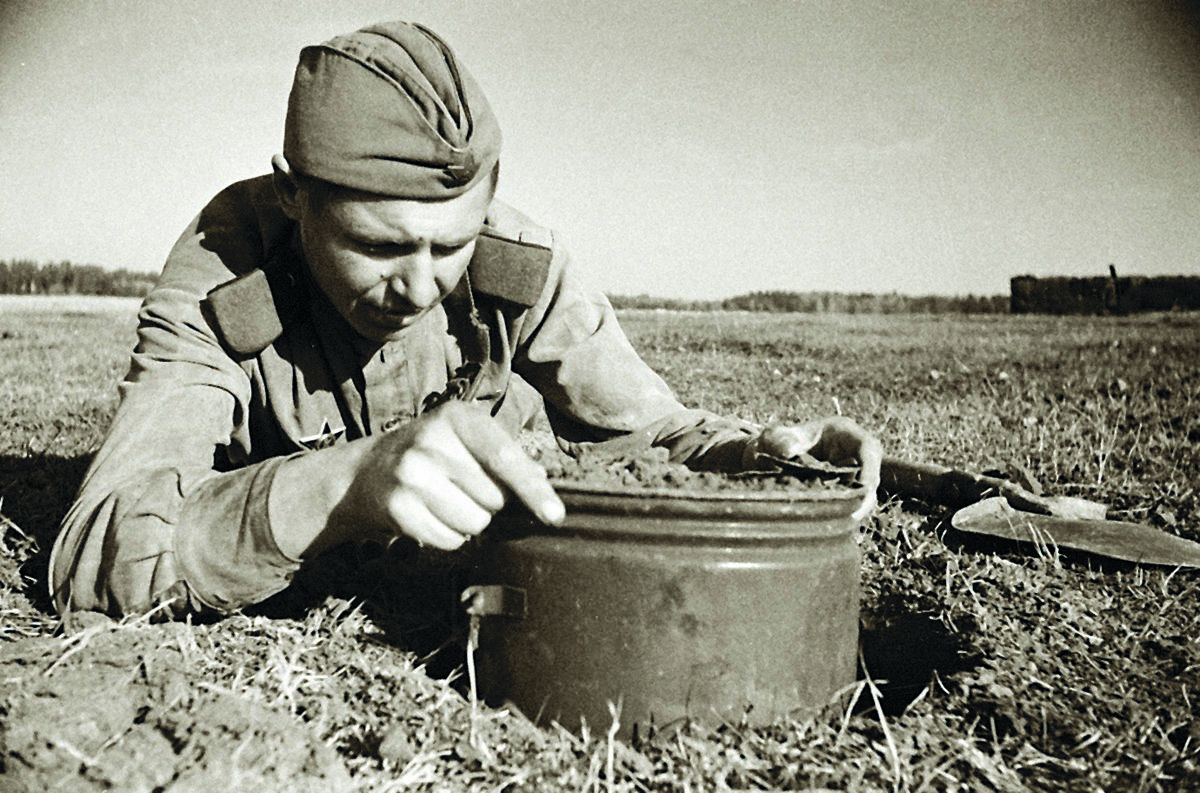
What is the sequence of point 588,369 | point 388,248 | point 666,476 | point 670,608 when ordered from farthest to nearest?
point 588,369, point 388,248, point 666,476, point 670,608

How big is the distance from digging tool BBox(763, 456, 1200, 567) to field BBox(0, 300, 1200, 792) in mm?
53

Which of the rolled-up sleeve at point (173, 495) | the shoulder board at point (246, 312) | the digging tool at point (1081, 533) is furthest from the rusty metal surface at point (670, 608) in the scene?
the digging tool at point (1081, 533)

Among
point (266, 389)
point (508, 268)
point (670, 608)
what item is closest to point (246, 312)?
point (266, 389)

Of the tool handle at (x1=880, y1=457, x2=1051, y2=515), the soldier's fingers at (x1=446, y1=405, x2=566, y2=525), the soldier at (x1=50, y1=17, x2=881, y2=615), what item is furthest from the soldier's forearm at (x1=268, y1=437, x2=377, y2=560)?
the tool handle at (x1=880, y1=457, x2=1051, y2=515)

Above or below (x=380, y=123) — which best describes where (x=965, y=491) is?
below

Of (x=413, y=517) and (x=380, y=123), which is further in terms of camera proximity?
(x=380, y=123)

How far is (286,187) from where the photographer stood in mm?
2564

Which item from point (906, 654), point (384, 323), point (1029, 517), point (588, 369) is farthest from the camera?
point (1029, 517)

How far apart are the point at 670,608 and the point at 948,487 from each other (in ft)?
6.38

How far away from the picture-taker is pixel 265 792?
1616 millimetres

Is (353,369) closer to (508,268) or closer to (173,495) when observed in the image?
(508,268)

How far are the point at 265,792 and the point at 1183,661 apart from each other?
192cm

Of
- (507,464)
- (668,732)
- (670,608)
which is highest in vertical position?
(507,464)

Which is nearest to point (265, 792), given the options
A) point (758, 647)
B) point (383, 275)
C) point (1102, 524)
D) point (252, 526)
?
point (252, 526)
